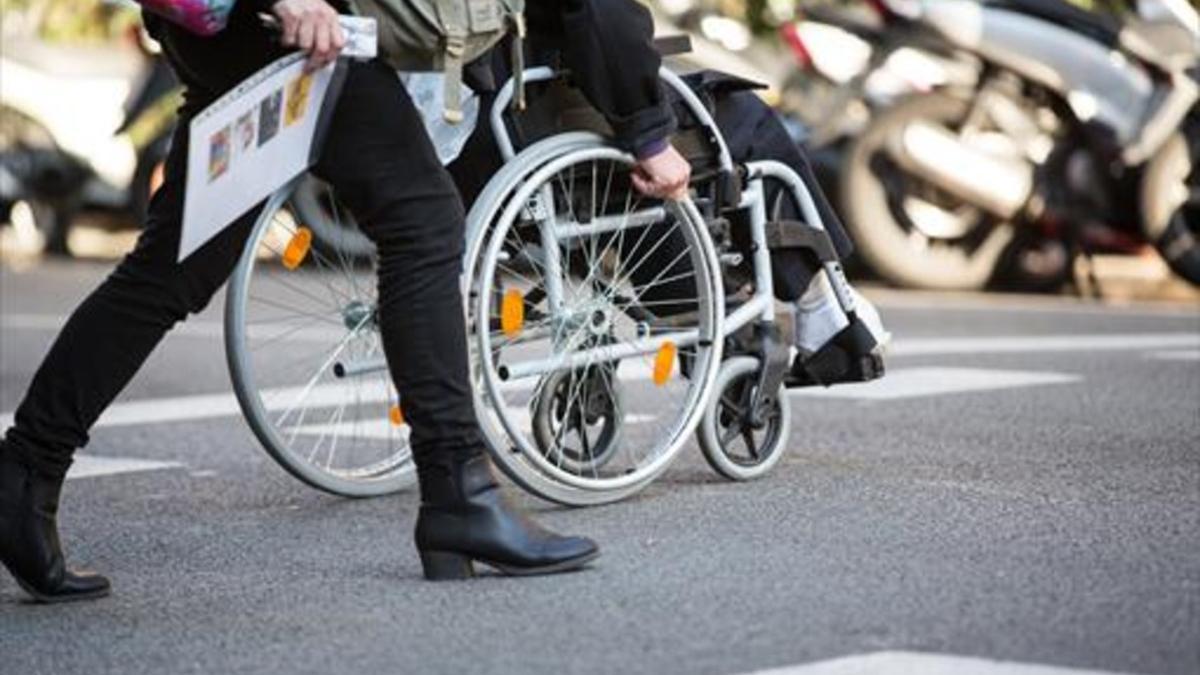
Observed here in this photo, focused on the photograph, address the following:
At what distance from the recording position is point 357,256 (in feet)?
22.2

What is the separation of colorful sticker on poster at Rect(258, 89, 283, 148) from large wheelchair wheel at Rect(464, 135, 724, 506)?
0.66 metres

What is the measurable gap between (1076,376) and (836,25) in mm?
4776

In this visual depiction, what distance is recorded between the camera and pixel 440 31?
545 centimetres

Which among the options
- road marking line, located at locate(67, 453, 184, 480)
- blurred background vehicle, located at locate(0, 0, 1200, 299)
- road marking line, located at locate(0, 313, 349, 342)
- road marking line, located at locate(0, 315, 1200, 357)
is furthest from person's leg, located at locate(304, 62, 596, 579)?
blurred background vehicle, located at locate(0, 0, 1200, 299)

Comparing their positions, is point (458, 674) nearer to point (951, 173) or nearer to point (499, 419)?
point (499, 419)

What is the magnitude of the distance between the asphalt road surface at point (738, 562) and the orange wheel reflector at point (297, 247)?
1.75 feet

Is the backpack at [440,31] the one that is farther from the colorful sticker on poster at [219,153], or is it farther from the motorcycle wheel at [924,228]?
the motorcycle wheel at [924,228]

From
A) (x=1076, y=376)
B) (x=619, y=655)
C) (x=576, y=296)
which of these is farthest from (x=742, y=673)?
(x=1076, y=376)

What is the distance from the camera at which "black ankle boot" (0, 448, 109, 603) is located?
542cm

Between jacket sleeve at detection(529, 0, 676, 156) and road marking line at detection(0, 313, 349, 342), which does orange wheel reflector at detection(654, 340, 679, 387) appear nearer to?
jacket sleeve at detection(529, 0, 676, 156)

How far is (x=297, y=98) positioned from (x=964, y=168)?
8.24 meters

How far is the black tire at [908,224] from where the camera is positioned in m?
13.3

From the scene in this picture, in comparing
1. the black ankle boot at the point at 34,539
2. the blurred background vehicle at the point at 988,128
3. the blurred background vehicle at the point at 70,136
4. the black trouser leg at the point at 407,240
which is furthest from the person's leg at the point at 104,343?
the blurred background vehicle at the point at 70,136

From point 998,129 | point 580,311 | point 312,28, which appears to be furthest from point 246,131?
point 998,129
